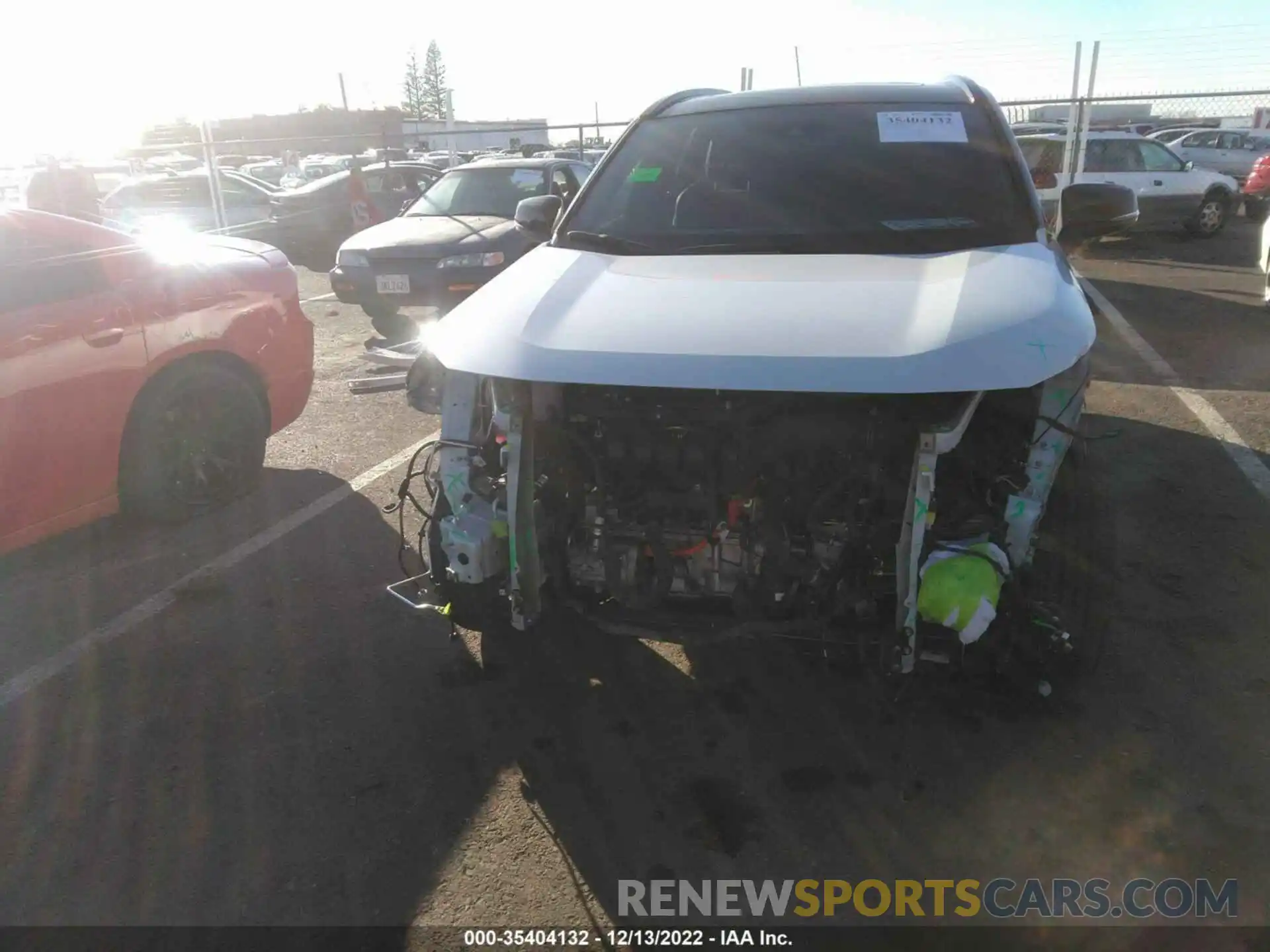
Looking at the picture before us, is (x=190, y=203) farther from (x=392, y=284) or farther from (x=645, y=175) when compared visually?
(x=645, y=175)

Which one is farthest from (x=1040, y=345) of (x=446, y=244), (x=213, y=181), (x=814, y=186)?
(x=213, y=181)

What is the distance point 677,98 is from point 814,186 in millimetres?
1295

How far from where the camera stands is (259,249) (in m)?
5.23

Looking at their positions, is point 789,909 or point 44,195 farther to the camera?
point 44,195

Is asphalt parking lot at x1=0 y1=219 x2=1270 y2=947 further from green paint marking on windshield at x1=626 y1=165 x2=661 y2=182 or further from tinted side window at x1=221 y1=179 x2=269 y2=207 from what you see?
tinted side window at x1=221 y1=179 x2=269 y2=207

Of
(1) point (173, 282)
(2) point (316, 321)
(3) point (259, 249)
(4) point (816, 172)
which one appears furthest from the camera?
(2) point (316, 321)

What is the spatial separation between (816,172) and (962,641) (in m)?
2.02

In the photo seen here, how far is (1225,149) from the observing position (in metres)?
21.4

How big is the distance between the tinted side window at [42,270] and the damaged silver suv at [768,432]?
6.07 feet

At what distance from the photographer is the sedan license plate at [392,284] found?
8.70 metres

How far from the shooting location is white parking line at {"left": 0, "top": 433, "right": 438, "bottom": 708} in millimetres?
3510

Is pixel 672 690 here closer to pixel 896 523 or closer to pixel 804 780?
pixel 804 780

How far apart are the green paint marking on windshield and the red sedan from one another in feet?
7.28

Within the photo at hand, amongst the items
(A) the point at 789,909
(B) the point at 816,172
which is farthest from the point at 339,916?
(B) the point at 816,172
